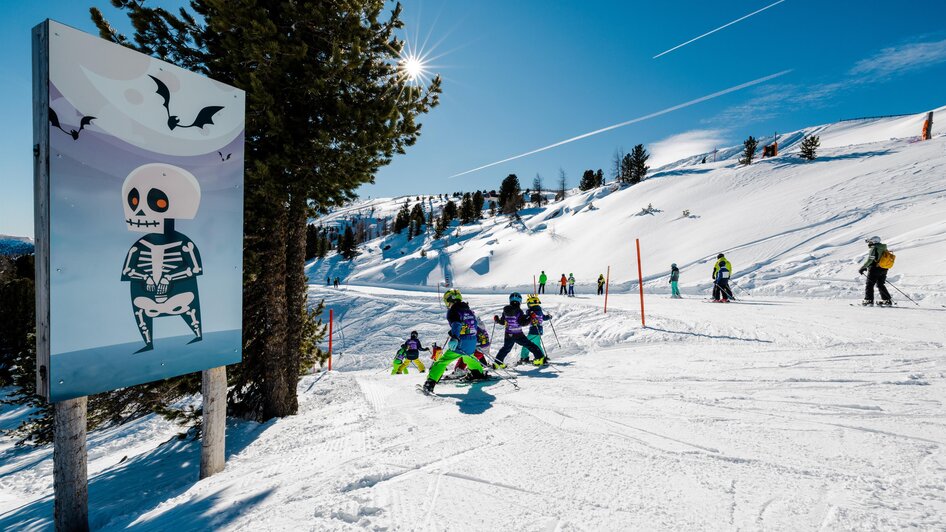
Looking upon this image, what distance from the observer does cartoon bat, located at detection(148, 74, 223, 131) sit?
3447 millimetres

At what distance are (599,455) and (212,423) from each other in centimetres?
412

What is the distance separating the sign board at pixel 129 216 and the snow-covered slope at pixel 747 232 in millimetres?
19640

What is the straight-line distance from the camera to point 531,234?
4891 cm

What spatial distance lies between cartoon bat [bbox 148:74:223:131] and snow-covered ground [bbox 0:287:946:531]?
11.2 ft

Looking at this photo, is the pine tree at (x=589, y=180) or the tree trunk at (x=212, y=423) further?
the pine tree at (x=589, y=180)

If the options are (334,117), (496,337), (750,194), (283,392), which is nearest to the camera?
(334,117)

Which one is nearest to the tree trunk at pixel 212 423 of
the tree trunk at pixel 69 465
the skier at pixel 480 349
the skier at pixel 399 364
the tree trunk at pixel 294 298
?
the tree trunk at pixel 69 465

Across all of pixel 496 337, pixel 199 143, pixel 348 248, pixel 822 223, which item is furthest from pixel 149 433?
pixel 348 248

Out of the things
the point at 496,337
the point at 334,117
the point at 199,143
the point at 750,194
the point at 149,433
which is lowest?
the point at 149,433

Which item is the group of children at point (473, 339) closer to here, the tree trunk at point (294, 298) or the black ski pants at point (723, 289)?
the tree trunk at point (294, 298)

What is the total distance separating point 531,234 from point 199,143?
152ft

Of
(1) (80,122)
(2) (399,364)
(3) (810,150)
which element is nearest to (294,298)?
(1) (80,122)

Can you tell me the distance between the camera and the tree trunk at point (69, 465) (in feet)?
10.2

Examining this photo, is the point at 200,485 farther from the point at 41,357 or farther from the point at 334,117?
the point at 334,117
